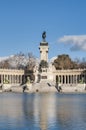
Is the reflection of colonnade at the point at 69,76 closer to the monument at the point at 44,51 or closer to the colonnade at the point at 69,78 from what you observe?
the colonnade at the point at 69,78

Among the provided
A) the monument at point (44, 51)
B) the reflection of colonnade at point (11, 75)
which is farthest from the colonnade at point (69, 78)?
the reflection of colonnade at point (11, 75)

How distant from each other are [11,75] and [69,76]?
17355mm

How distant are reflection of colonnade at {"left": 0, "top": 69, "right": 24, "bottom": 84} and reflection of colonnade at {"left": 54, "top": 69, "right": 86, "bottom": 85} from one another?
10653 mm

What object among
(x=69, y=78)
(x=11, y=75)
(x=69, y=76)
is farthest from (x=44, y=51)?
(x=11, y=75)

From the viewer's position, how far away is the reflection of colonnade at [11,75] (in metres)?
135

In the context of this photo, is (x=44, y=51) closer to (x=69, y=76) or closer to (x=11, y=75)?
(x=69, y=76)

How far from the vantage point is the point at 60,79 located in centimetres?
13625

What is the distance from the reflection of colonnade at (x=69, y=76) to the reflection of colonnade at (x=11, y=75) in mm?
10653

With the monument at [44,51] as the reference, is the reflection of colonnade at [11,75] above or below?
below

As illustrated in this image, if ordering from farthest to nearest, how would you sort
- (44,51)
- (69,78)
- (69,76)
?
(69,78)
(69,76)
(44,51)

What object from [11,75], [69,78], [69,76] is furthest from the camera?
[11,75]

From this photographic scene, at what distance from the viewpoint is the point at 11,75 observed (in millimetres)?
137250

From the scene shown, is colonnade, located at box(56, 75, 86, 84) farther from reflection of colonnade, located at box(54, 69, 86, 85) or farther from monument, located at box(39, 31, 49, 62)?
monument, located at box(39, 31, 49, 62)

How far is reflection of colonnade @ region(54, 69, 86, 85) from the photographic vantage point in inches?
5207
